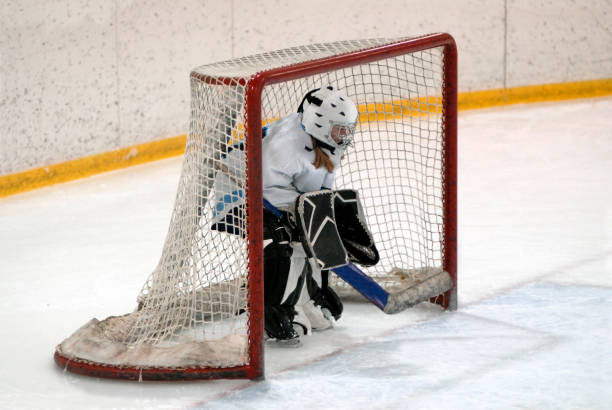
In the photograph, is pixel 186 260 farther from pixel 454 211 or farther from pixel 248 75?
pixel 454 211

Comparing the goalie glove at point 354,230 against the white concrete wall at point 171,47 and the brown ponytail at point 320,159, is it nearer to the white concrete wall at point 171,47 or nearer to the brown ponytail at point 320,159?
the brown ponytail at point 320,159

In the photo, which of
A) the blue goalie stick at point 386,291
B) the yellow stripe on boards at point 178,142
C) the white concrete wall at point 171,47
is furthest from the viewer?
the white concrete wall at point 171,47

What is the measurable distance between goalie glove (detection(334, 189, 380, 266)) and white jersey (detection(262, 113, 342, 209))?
3.7 inches

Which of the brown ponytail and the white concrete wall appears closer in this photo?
the brown ponytail

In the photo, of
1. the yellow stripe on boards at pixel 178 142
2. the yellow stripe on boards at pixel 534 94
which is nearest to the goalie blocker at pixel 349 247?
the yellow stripe on boards at pixel 178 142

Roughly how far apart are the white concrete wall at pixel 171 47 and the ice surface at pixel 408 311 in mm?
320

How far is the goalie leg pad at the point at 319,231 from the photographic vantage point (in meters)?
2.85

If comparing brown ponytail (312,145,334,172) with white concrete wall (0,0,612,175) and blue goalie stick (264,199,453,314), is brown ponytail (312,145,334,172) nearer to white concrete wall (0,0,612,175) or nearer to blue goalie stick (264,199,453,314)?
blue goalie stick (264,199,453,314)

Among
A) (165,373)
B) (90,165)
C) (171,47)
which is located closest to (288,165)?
(165,373)

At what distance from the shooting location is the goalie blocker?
286cm

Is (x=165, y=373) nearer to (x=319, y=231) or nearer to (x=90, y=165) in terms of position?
(x=319, y=231)

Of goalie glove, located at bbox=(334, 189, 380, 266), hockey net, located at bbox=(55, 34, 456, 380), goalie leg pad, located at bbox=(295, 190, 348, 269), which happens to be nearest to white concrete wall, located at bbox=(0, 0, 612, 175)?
hockey net, located at bbox=(55, 34, 456, 380)

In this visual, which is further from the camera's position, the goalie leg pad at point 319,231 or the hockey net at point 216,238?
the goalie leg pad at point 319,231

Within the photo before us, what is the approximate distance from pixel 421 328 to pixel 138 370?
0.92 m
